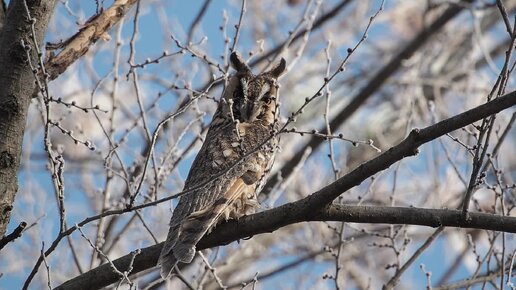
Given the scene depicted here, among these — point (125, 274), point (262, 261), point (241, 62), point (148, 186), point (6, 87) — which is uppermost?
point (262, 261)

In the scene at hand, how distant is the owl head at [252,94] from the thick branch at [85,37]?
754 millimetres

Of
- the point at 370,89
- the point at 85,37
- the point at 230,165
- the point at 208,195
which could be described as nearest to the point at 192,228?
the point at 208,195

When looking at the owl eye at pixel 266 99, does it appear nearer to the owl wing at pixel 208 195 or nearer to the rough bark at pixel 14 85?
the owl wing at pixel 208 195

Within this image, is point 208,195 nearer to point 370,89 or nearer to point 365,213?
point 365,213

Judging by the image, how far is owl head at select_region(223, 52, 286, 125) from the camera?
14.3 ft

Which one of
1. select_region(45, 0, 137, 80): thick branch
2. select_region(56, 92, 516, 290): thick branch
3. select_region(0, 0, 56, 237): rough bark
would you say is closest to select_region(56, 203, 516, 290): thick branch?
select_region(56, 92, 516, 290): thick branch

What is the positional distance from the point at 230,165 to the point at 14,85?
95 cm

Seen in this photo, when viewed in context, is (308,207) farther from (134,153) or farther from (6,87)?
(134,153)

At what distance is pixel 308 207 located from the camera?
9.99 ft

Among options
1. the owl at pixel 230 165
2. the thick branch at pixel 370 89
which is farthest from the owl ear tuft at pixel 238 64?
the thick branch at pixel 370 89

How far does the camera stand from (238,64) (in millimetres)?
4734

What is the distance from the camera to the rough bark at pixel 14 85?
10.5 feet

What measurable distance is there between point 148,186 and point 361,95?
3.31m

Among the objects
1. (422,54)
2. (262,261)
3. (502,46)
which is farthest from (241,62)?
(502,46)
